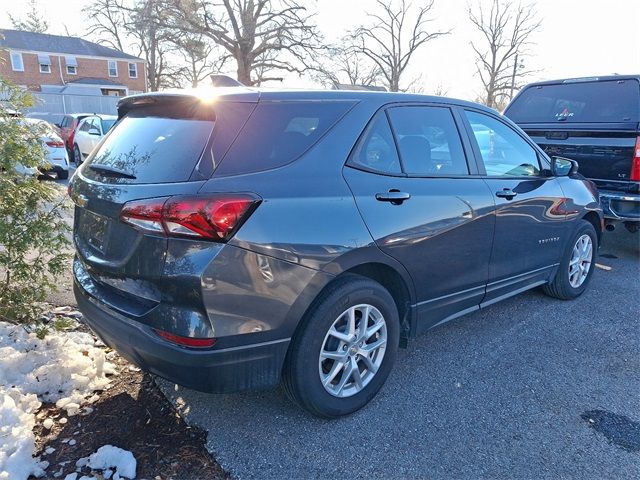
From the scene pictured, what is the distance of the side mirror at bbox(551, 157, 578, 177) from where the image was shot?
418 centimetres

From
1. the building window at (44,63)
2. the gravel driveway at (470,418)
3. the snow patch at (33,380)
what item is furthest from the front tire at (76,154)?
the building window at (44,63)

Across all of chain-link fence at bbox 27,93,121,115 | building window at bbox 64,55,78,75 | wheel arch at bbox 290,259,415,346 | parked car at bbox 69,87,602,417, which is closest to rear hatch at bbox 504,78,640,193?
parked car at bbox 69,87,602,417

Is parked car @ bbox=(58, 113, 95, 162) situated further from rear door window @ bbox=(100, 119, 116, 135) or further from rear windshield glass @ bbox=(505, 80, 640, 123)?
rear windshield glass @ bbox=(505, 80, 640, 123)

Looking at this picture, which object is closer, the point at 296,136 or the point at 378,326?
the point at 296,136

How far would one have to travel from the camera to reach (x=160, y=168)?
2.30 metres

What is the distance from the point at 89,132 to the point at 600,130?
42.3ft

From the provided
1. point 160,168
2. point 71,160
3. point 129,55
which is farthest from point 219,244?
point 129,55

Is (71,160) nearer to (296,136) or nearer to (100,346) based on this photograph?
(100,346)

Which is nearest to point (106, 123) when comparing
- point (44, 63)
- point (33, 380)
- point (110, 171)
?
point (33, 380)

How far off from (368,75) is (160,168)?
4664 cm

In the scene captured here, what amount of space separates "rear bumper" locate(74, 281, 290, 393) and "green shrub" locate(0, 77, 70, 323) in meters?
1.04

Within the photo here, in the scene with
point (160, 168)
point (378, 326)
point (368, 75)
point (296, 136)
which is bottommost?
point (378, 326)

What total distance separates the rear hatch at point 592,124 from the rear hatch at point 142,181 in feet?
16.3

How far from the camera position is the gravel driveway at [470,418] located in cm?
238
